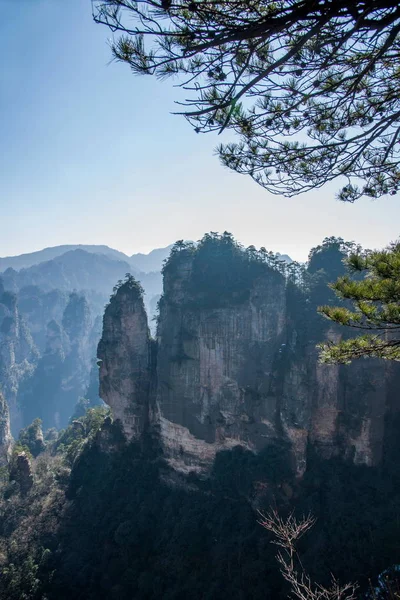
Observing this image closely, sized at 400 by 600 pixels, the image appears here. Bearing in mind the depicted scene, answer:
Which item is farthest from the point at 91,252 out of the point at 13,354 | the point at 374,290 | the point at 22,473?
the point at 374,290

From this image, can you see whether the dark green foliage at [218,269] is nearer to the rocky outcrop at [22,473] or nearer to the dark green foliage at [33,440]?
the rocky outcrop at [22,473]

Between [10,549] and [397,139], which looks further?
[10,549]

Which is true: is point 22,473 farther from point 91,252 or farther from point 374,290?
point 91,252

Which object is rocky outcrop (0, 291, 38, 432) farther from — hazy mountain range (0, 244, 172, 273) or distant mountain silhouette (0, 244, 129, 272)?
distant mountain silhouette (0, 244, 129, 272)

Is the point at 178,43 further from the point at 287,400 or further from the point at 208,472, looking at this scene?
the point at 208,472

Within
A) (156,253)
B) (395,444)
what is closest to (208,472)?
(395,444)

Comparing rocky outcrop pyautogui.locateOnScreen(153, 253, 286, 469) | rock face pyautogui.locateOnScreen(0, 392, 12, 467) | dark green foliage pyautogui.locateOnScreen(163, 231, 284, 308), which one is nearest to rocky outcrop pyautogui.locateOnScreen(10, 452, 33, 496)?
rocky outcrop pyautogui.locateOnScreen(153, 253, 286, 469)

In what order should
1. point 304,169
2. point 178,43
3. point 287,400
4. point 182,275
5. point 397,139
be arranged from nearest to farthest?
point 178,43 < point 397,139 < point 304,169 < point 287,400 < point 182,275
